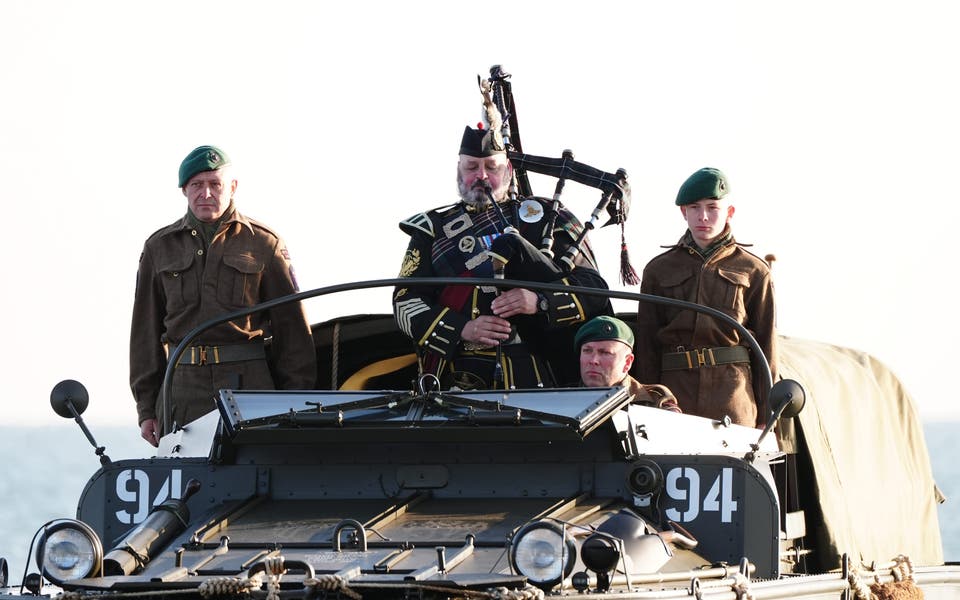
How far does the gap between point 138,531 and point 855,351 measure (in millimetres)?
6004

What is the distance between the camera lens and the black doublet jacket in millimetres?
11070

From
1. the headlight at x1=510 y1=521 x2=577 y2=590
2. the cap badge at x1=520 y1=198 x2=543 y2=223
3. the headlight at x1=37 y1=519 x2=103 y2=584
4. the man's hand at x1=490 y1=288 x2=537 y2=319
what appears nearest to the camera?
the headlight at x1=510 y1=521 x2=577 y2=590

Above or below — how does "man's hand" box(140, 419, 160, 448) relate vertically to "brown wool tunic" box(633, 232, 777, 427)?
below

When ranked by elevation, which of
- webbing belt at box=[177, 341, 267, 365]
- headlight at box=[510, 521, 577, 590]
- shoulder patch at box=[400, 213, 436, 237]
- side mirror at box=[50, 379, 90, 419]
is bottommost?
headlight at box=[510, 521, 577, 590]

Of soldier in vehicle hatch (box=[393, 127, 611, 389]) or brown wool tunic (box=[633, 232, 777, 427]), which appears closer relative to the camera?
soldier in vehicle hatch (box=[393, 127, 611, 389])

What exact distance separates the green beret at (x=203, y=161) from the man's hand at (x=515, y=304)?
1772mm

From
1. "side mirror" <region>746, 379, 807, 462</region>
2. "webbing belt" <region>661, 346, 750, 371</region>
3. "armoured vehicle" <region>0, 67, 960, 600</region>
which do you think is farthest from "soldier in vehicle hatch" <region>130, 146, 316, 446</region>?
"side mirror" <region>746, 379, 807, 462</region>

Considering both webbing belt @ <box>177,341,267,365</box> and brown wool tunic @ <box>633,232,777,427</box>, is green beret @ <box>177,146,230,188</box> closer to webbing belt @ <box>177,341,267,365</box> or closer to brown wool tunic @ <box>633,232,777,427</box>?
webbing belt @ <box>177,341,267,365</box>

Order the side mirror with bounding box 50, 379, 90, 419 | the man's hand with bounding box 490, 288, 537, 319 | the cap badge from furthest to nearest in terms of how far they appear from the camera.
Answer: the cap badge < the man's hand with bounding box 490, 288, 537, 319 < the side mirror with bounding box 50, 379, 90, 419

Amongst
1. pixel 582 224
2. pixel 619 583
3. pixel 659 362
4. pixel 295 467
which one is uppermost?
pixel 582 224

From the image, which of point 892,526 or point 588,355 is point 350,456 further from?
point 892,526

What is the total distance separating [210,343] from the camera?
11.6m

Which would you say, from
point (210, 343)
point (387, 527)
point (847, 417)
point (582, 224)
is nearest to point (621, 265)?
point (582, 224)

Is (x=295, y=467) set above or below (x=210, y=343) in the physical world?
below
